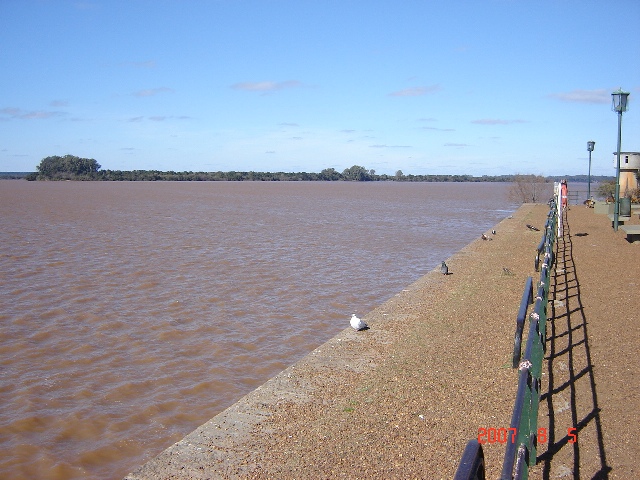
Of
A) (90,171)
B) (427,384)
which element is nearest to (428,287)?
(427,384)

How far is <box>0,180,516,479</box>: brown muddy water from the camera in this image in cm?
677

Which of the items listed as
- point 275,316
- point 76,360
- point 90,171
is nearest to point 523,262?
point 275,316

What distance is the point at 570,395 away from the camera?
5992mm

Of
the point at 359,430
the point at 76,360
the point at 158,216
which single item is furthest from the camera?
the point at 158,216

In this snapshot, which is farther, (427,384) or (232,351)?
(232,351)

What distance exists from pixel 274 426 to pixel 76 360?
179 inches

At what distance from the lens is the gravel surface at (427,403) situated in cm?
488

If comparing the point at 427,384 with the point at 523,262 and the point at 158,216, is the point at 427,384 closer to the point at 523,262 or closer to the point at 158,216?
the point at 523,262

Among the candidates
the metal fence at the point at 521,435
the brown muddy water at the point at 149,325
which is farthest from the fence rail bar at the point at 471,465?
the brown muddy water at the point at 149,325

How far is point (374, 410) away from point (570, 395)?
187 centimetres

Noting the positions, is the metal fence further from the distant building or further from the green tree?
the green tree

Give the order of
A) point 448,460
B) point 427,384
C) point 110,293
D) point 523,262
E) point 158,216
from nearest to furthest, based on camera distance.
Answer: point 448,460, point 427,384, point 110,293, point 523,262, point 158,216

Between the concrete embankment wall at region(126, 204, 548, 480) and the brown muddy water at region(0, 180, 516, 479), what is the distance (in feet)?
3.19

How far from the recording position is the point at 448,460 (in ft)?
15.9
